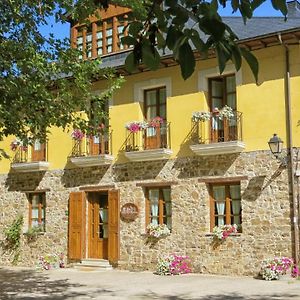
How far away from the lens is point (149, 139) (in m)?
15.6

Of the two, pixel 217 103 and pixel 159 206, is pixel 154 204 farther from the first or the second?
pixel 217 103

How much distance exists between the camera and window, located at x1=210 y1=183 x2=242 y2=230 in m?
14.1

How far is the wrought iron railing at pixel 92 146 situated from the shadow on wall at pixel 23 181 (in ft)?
5.49

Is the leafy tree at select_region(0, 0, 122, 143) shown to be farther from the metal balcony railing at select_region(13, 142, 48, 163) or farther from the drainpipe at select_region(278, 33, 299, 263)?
the metal balcony railing at select_region(13, 142, 48, 163)

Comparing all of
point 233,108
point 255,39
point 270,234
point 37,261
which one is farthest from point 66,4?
point 37,261

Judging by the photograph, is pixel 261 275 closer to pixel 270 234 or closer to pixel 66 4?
pixel 270 234

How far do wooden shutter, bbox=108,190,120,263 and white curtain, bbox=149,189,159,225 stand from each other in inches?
39.6

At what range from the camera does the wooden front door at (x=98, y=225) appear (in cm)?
1655

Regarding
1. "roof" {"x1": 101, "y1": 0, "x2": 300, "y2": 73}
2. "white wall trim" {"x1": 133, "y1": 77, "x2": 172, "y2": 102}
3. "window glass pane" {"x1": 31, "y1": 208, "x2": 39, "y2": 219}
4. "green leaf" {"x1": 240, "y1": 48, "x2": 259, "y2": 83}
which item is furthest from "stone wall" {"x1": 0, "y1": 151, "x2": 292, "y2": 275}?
"green leaf" {"x1": 240, "y1": 48, "x2": 259, "y2": 83}

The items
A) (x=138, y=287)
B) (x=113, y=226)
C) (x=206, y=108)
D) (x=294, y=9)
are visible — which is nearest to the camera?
(x=138, y=287)

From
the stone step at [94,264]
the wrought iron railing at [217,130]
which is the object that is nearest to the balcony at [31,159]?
the stone step at [94,264]

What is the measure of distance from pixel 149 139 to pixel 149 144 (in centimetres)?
14

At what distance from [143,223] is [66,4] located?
24.9 ft

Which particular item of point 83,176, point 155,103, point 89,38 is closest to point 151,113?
point 155,103
